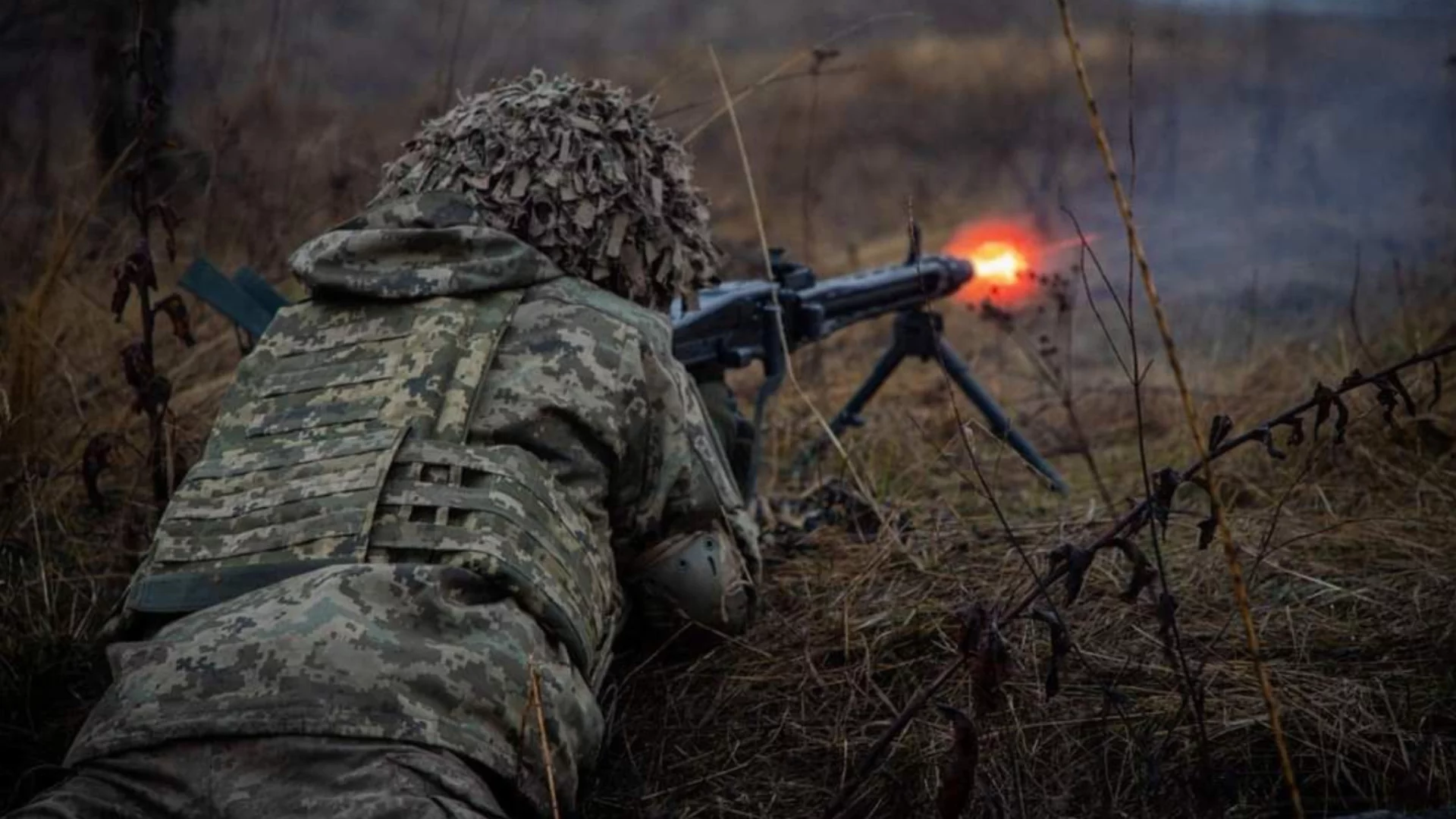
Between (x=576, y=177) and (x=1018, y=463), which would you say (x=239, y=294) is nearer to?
(x=576, y=177)

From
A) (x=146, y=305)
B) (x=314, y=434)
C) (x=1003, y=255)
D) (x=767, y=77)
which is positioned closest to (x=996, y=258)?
(x=1003, y=255)

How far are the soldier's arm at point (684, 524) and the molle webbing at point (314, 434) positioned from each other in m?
0.38

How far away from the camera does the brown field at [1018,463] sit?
2.63 meters

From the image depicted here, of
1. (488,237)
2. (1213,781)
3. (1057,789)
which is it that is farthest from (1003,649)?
(488,237)

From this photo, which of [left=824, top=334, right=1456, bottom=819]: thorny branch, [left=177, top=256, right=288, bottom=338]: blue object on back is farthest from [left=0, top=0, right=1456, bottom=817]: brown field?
[left=177, top=256, right=288, bottom=338]: blue object on back

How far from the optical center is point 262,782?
2082 mm

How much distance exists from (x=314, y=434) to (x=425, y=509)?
0.28 meters

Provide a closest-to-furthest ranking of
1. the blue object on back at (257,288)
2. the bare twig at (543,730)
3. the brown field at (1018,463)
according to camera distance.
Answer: the bare twig at (543,730) < the brown field at (1018,463) < the blue object on back at (257,288)

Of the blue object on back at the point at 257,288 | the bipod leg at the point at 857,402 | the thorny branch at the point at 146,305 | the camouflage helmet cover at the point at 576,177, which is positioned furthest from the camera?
the bipod leg at the point at 857,402

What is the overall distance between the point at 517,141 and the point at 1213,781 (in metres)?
1.81

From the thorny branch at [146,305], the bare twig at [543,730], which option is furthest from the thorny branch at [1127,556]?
the thorny branch at [146,305]

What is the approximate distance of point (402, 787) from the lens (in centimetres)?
207

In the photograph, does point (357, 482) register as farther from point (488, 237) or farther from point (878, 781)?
point (878, 781)

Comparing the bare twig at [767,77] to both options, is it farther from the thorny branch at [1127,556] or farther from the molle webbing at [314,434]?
the thorny branch at [1127,556]
